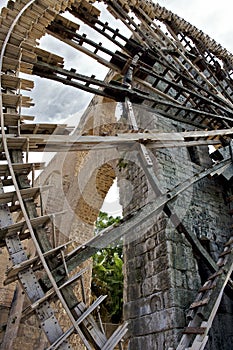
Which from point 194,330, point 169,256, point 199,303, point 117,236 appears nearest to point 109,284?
point 169,256

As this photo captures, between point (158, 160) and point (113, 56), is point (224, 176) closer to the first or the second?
point (158, 160)

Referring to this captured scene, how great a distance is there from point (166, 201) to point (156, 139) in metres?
0.92

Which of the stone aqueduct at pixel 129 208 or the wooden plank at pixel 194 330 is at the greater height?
the stone aqueduct at pixel 129 208

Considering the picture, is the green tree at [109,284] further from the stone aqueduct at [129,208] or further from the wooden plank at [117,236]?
the wooden plank at [117,236]

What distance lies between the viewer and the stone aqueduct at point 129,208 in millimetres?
3143

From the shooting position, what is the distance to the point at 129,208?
581 centimetres

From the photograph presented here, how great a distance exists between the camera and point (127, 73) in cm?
638

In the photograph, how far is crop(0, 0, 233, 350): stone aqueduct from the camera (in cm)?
314

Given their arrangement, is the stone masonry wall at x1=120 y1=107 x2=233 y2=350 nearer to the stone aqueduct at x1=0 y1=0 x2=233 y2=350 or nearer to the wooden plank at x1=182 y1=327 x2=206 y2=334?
the stone aqueduct at x1=0 y1=0 x2=233 y2=350

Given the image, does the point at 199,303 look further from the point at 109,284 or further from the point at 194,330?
the point at 109,284

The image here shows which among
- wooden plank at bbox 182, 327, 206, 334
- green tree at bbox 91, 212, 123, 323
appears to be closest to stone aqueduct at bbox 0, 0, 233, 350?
wooden plank at bbox 182, 327, 206, 334

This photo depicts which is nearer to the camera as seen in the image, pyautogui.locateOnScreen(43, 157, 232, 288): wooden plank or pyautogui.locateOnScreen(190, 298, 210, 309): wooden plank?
pyautogui.locateOnScreen(43, 157, 232, 288): wooden plank

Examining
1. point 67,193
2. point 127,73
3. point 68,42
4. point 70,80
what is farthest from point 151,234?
point 67,193

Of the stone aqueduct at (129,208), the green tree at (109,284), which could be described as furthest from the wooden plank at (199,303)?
the green tree at (109,284)
